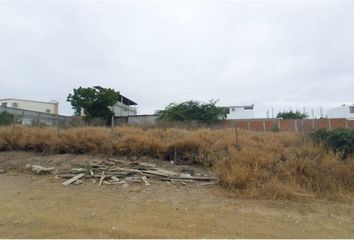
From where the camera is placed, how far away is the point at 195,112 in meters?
33.9

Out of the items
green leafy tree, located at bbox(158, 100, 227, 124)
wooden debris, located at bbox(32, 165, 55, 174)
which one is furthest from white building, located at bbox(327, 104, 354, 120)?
wooden debris, located at bbox(32, 165, 55, 174)

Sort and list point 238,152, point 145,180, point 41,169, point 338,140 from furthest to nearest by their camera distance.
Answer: point 41,169 < point 338,140 < point 238,152 < point 145,180

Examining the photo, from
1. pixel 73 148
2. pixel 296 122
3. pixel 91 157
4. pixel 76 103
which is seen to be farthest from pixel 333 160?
pixel 76 103

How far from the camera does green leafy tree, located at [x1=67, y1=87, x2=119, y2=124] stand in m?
35.5

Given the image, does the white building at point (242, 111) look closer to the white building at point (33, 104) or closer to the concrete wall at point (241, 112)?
the concrete wall at point (241, 112)

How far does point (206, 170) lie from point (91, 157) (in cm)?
442

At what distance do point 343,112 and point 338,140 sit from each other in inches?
1895

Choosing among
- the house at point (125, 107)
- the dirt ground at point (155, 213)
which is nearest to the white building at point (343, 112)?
the house at point (125, 107)

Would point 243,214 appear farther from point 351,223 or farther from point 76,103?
point 76,103

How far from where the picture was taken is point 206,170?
10719mm

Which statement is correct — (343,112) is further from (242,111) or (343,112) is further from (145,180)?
(145,180)

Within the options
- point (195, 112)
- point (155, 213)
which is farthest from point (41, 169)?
point (195, 112)

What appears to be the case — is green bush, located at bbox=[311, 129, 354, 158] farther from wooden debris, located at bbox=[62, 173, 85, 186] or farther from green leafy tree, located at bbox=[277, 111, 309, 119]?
green leafy tree, located at bbox=[277, 111, 309, 119]

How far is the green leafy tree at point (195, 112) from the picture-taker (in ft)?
109
